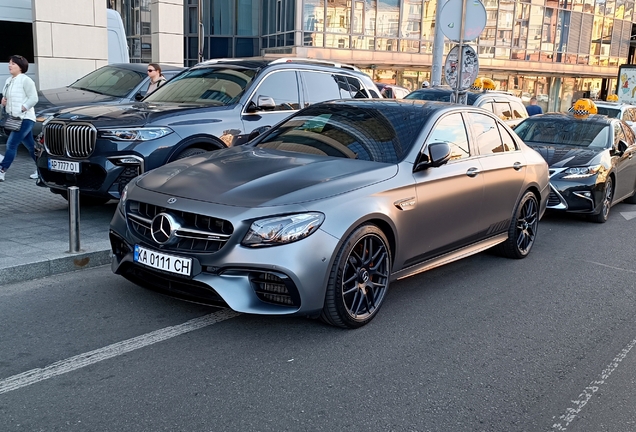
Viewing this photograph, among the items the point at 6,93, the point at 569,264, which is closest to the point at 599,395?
the point at 569,264

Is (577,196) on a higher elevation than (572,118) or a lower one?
lower

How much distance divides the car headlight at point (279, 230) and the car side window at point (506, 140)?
3.26m

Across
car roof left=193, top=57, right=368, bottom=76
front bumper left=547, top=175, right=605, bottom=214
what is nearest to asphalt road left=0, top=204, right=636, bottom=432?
car roof left=193, top=57, right=368, bottom=76

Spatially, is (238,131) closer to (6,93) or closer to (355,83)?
(355,83)

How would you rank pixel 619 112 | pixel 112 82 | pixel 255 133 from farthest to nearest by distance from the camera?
1. pixel 619 112
2. pixel 112 82
3. pixel 255 133

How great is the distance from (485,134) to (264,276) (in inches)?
127

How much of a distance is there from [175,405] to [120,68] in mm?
10577

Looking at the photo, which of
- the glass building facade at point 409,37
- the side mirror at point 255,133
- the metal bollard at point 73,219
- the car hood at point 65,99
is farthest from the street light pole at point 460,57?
the glass building facade at point 409,37

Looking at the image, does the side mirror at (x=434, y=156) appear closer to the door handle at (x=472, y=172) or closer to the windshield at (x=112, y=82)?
the door handle at (x=472, y=172)

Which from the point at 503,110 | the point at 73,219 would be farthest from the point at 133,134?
the point at 503,110

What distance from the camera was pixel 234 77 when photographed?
8.27 metres

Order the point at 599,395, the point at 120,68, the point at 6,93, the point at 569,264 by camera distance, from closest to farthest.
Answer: the point at 599,395
the point at 569,264
the point at 6,93
the point at 120,68

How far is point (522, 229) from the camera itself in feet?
23.6

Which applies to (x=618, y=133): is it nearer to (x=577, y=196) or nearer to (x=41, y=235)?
(x=577, y=196)
